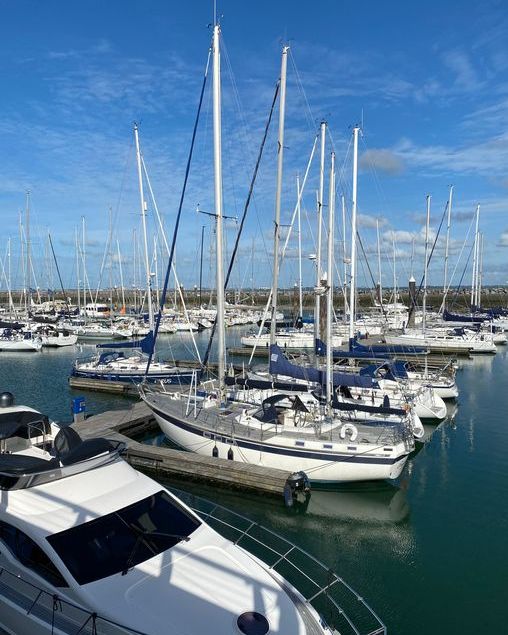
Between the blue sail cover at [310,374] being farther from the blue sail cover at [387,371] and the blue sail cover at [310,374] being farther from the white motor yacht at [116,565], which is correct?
the white motor yacht at [116,565]

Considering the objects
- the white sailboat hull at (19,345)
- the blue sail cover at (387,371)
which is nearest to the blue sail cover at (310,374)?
the blue sail cover at (387,371)

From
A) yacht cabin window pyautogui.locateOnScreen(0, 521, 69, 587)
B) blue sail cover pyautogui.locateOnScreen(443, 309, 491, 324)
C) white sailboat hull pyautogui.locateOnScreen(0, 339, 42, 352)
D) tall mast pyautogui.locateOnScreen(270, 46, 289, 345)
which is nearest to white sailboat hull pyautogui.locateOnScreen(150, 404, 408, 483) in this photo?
tall mast pyautogui.locateOnScreen(270, 46, 289, 345)

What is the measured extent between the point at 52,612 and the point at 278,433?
428 inches

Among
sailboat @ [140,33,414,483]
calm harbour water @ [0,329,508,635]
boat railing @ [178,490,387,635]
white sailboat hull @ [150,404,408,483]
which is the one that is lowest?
calm harbour water @ [0,329,508,635]

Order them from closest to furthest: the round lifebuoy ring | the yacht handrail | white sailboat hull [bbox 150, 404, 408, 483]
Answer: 1. the yacht handrail
2. white sailboat hull [bbox 150, 404, 408, 483]
3. the round lifebuoy ring

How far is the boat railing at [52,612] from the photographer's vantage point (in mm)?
5828

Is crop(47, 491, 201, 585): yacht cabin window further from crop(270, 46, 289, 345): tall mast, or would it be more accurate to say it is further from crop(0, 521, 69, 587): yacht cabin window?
crop(270, 46, 289, 345): tall mast

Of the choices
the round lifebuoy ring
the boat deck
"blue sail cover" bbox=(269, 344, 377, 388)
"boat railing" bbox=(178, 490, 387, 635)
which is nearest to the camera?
"boat railing" bbox=(178, 490, 387, 635)

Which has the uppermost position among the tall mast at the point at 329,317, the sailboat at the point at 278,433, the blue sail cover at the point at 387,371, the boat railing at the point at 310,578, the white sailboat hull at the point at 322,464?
the tall mast at the point at 329,317

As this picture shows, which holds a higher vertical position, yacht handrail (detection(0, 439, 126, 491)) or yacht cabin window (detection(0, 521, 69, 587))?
yacht handrail (detection(0, 439, 126, 491))

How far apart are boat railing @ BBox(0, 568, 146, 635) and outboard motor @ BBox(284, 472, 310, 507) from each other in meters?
9.21

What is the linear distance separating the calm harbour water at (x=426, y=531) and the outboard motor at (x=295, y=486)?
1.14 feet

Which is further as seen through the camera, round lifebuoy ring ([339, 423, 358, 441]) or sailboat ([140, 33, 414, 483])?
round lifebuoy ring ([339, 423, 358, 441])

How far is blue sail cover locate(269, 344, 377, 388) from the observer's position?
20469 mm
